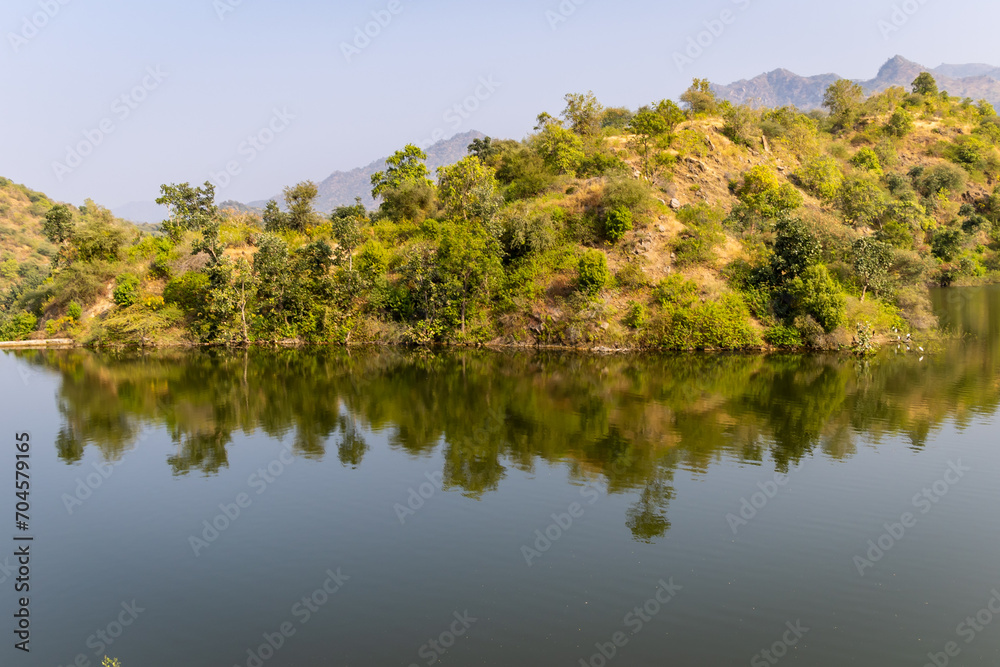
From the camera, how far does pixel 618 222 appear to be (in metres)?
47.2

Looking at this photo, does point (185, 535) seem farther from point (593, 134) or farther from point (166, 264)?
point (593, 134)

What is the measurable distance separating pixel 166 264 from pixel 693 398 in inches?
1716

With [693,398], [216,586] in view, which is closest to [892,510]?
[693,398]

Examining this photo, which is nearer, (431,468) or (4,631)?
(4,631)

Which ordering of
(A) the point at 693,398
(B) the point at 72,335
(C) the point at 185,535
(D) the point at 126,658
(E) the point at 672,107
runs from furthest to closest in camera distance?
1. (E) the point at 672,107
2. (B) the point at 72,335
3. (A) the point at 693,398
4. (C) the point at 185,535
5. (D) the point at 126,658

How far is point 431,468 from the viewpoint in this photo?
69.7 feet

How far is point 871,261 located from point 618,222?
16986mm

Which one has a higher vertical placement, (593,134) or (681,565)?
(593,134)

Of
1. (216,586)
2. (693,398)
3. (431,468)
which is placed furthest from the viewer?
(693,398)

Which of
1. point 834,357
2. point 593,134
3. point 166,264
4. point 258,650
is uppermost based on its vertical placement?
point 593,134

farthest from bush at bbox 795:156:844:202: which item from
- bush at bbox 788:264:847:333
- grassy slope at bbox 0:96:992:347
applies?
bush at bbox 788:264:847:333

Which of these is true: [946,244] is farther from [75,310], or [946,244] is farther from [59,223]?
[59,223]

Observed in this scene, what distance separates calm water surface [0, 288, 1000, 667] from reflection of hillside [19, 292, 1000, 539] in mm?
180

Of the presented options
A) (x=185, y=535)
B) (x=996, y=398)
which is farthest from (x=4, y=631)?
(x=996, y=398)
